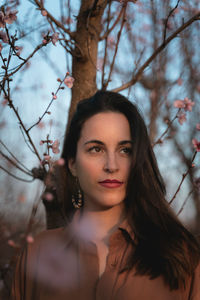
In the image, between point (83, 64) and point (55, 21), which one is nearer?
point (55, 21)

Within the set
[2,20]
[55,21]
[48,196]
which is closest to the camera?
[2,20]

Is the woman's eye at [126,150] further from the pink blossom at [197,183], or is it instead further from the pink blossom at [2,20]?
the pink blossom at [2,20]

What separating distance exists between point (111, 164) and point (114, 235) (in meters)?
0.37

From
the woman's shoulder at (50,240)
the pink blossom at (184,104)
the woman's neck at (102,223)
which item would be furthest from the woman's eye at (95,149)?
the pink blossom at (184,104)

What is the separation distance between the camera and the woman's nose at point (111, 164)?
4.96 feet

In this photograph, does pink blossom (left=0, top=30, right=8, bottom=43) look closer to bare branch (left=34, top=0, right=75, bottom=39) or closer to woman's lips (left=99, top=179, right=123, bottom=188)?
bare branch (left=34, top=0, right=75, bottom=39)

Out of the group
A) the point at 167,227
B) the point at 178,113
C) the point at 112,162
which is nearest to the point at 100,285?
the point at 167,227

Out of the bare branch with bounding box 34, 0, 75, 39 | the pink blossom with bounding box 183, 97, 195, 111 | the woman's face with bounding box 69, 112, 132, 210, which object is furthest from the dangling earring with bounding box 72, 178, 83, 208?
the bare branch with bounding box 34, 0, 75, 39

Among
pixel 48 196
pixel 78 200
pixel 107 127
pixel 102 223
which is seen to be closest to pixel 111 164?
pixel 107 127

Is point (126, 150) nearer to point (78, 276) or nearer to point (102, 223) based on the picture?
point (102, 223)

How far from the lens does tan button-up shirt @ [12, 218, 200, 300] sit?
145 cm

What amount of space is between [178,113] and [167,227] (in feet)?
2.66

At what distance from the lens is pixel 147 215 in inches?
64.4

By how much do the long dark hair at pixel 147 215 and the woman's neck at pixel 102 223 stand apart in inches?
2.5
